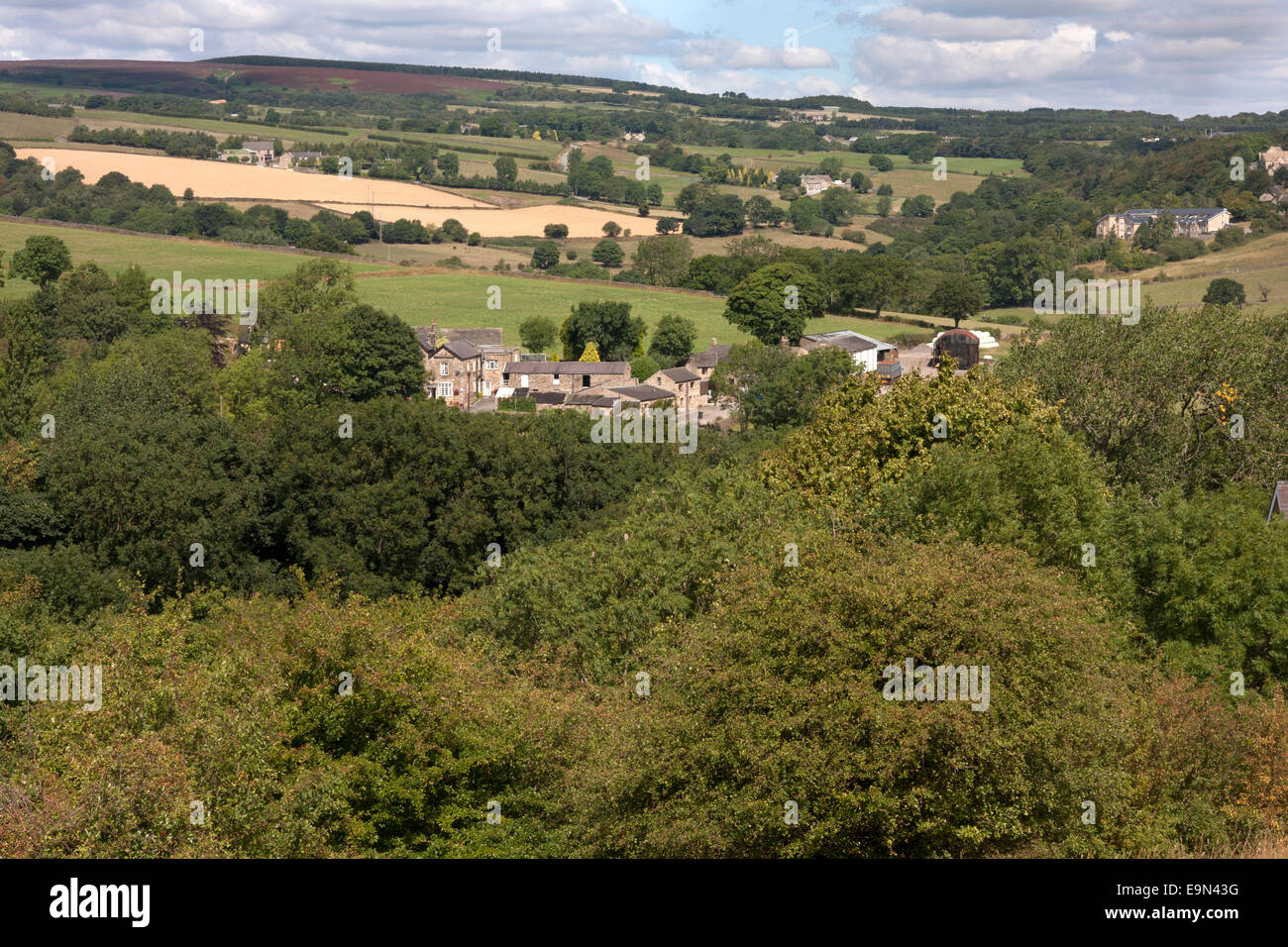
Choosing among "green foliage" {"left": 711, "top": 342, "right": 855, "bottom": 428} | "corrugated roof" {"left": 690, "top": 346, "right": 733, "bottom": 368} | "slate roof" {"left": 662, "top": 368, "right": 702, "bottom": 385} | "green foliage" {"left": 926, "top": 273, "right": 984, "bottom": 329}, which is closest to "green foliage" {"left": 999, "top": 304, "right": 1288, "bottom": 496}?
"green foliage" {"left": 711, "top": 342, "right": 855, "bottom": 428}

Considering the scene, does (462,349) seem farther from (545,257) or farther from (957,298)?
(957,298)

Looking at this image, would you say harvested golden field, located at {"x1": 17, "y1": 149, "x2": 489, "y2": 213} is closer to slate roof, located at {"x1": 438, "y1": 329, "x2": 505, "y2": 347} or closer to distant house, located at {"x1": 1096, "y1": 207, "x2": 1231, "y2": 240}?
slate roof, located at {"x1": 438, "y1": 329, "x2": 505, "y2": 347}

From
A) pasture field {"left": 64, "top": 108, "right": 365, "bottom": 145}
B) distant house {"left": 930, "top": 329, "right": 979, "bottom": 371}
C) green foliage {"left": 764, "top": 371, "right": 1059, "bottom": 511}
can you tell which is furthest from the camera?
pasture field {"left": 64, "top": 108, "right": 365, "bottom": 145}

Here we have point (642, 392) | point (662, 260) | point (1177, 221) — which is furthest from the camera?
point (1177, 221)

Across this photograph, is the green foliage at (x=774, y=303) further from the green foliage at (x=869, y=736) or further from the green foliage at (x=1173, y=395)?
the green foliage at (x=869, y=736)

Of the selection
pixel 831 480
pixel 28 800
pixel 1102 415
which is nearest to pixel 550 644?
pixel 831 480

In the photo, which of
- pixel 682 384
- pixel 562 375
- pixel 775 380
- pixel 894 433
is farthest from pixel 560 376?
pixel 894 433
